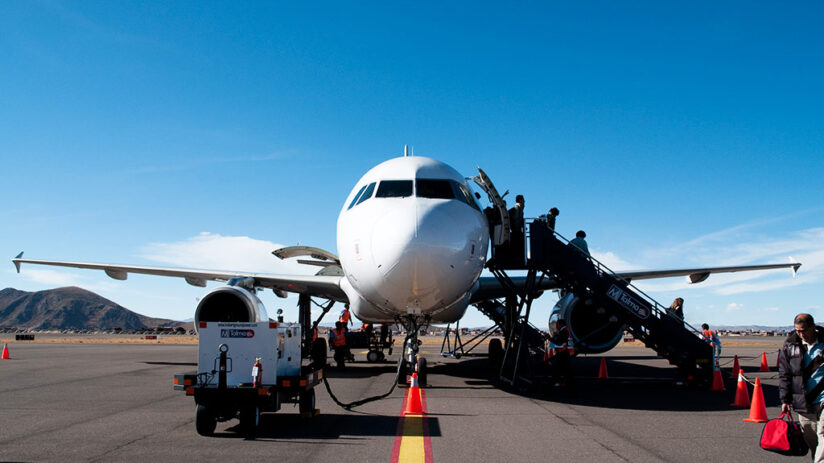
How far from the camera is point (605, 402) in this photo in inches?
381

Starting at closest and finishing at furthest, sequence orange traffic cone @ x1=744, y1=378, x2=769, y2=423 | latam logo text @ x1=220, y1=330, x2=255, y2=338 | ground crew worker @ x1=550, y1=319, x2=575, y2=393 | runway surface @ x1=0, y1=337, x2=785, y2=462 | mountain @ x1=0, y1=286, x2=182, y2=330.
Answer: runway surface @ x1=0, y1=337, x2=785, y2=462, latam logo text @ x1=220, y1=330, x2=255, y2=338, orange traffic cone @ x1=744, y1=378, x2=769, y2=423, ground crew worker @ x1=550, y1=319, x2=575, y2=393, mountain @ x1=0, y1=286, x2=182, y2=330

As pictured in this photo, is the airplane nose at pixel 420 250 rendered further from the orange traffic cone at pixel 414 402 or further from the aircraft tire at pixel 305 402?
the aircraft tire at pixel 305 402

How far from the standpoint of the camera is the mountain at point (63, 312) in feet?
554

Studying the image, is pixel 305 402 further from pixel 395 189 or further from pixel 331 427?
pixel 395 189

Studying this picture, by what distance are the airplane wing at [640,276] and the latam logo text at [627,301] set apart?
1950 mm

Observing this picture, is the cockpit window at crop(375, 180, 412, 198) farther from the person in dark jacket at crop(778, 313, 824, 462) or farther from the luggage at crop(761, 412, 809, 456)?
the luggage at crop(761, 412, 809, 456)

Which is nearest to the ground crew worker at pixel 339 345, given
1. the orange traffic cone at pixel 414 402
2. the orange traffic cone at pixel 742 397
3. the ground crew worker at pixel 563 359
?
the ground crew worker at pixel 563 359

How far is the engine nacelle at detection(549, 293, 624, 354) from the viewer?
13.9m

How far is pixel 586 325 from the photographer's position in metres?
14.3

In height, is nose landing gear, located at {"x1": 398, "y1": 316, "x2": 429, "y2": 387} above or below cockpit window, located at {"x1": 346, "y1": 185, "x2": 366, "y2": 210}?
below

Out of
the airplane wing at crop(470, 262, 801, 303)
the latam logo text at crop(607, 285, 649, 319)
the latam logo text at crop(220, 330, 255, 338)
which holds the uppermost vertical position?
the airplane wing at crop(470, 262, 801, 303)

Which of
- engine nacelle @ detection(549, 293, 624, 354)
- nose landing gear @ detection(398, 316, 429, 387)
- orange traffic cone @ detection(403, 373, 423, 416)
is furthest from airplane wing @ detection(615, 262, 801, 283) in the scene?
orange traffic cone @ detection(403, 373, 423, 416)

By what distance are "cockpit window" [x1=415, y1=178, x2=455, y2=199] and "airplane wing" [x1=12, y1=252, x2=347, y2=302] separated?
17.7ft

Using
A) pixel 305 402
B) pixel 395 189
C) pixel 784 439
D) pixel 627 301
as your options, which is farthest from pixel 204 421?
pixel 627 301
